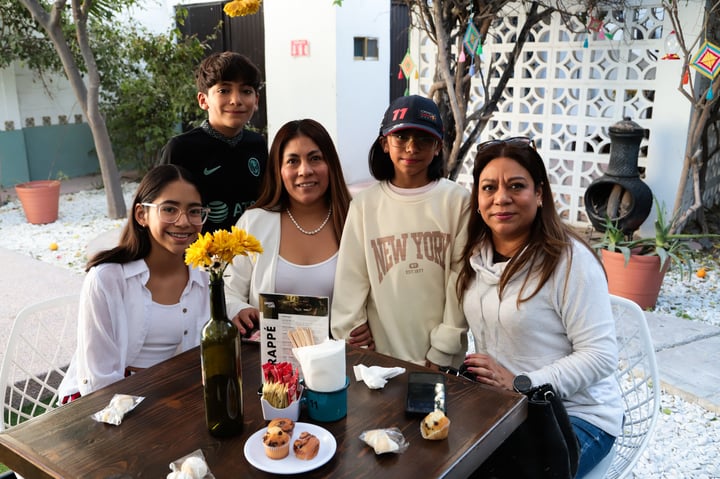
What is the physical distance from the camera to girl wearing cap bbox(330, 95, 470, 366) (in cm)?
223

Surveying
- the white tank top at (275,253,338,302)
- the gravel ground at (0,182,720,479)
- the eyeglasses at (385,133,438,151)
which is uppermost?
the eyeglasses at (385,133,438,151)

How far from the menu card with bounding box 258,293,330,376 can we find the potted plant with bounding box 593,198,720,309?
10.9 ft

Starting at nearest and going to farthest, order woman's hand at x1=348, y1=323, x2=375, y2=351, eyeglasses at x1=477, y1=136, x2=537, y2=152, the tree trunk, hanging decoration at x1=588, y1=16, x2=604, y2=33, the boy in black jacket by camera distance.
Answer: eyeglasses at x1=477, y1=136, x2=537, y2=152 → woman's hand at x1=348, y1=323, x2=375, y2=351 → the boy in black jacket → hanging decoration at x1=588, y1=16, x2=604, y2=33 → the tree trunk

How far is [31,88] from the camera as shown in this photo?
29.3ft

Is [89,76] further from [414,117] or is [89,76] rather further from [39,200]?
[414,117]

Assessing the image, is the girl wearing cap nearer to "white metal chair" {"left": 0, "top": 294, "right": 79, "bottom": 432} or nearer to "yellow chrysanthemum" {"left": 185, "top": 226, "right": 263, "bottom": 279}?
"yellow chrysanthemum" {"left": 185, "top": 226, "right": 263, "bottom": 279}

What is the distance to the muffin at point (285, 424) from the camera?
1.51 m

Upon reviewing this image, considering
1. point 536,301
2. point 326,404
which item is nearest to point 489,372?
point 536,301

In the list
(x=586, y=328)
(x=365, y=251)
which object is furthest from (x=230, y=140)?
(x=586, y=328)

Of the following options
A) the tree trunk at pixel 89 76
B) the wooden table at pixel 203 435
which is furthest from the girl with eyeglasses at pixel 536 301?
the tree trunk at pixel 89 76

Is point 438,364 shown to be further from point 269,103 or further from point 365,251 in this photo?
point 269,103

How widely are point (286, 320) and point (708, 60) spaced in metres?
4.12

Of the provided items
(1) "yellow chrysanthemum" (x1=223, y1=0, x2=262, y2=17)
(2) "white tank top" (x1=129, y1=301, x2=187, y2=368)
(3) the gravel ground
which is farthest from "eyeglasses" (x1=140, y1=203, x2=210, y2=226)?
(1) "yellow chrysanthemum" (x1=223, y1=0, x2=262, y2=17)

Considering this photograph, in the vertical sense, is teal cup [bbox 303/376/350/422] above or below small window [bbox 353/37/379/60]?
below
